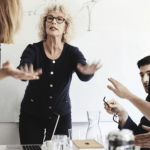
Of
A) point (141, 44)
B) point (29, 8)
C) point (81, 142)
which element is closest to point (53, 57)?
point (29, 8)

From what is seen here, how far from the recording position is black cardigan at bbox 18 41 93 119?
2.03m

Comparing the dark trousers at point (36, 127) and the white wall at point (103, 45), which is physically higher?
the white wall at point (103, 45)

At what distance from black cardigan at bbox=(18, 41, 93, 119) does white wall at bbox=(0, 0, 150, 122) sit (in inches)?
8.5

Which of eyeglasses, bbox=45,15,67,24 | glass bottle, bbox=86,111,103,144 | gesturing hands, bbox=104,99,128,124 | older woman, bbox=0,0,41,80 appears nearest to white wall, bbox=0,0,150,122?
older woman, bbox=0,0,41,80

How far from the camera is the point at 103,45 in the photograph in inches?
93.1

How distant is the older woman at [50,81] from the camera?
2021 millimetres

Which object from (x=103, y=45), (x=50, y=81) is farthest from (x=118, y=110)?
(x=103, y=45)

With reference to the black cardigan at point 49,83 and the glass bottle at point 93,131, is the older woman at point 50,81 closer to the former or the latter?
the black cardigan at point 49,83

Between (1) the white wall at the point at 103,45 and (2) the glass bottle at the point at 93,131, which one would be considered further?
(1) the white wall at the point at 103,45

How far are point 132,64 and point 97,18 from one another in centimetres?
50

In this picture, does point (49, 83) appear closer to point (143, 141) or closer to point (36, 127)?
point (36, 127)

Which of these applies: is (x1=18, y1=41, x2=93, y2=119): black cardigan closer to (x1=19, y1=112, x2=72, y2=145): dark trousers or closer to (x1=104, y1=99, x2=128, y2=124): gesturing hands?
(x1=19, y1=112, x2=72, y2=145): dark trousers

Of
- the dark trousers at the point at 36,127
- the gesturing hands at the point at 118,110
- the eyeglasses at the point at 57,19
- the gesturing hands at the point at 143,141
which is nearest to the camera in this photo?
the gesturing hands at the point at 143,141

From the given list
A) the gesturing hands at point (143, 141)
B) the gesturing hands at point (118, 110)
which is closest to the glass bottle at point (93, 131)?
the gesturing hands at point (143, 141)
